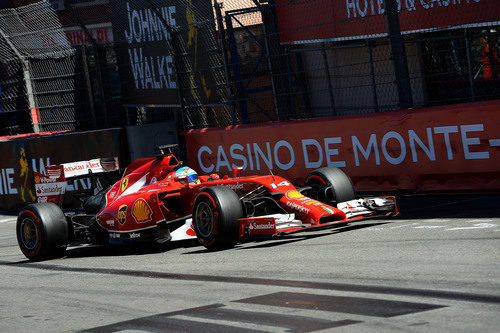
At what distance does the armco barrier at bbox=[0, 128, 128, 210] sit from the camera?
55.6ft

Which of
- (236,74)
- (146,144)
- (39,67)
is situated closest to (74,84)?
(39,67)

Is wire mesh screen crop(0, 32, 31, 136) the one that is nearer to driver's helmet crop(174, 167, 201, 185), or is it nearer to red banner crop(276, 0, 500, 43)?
red banner crop(276, 0, 500, 43)

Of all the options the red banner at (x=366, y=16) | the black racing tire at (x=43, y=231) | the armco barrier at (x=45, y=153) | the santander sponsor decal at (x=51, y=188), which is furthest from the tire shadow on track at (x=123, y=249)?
the armco barrier at (x=45, y=153)

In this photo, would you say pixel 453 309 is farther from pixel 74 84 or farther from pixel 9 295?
pixel 74 84

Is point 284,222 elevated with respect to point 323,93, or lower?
lower

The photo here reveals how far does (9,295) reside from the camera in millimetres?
8438

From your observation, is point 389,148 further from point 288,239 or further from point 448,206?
point 288,239

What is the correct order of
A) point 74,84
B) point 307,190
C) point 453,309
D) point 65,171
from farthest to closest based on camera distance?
point 74,84 < point 65,171 < point 307,190 < point 453,309

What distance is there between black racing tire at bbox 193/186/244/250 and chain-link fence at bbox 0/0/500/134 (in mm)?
4003

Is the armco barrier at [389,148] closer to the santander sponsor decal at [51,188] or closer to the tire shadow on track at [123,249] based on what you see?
the tire shadow on track at [123,249]

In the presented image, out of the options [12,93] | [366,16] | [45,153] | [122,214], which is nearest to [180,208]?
[122,214]

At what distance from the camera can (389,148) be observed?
12461 millimetres

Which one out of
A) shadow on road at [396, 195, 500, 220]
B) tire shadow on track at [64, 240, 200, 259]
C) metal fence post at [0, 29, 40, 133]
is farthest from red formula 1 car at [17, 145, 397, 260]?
metal fence post at [0, 29, 40, 133]

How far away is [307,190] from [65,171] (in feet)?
11.3
